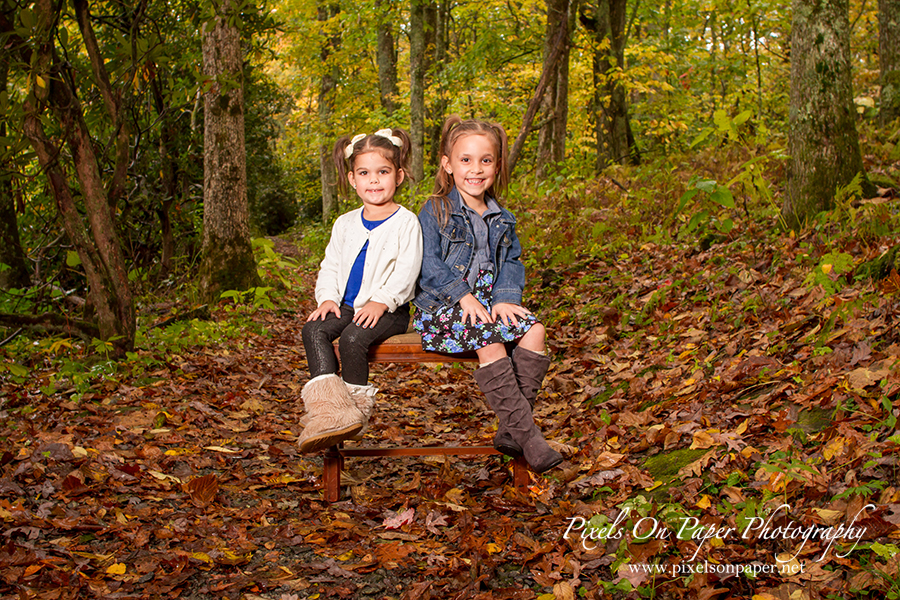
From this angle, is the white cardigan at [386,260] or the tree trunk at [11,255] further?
the tree trunk at [11,255]

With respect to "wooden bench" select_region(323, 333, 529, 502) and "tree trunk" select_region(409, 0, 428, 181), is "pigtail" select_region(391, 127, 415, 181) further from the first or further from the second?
"tree trunk" select_region(409, 0, 428, 181)

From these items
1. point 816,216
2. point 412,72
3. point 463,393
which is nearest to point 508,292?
point 463,393

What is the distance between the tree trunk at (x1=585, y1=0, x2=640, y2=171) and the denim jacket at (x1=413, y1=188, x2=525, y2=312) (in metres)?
8.67

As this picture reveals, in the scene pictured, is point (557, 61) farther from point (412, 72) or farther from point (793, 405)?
point (793, 405)

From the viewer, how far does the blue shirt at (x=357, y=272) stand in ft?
12.0

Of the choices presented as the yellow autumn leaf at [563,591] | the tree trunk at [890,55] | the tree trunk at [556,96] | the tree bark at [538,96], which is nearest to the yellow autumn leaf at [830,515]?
the yellow autumn leaf at [563,591]

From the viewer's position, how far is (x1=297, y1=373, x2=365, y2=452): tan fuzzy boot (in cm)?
324

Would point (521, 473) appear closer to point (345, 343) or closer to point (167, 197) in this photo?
point (345, 343)

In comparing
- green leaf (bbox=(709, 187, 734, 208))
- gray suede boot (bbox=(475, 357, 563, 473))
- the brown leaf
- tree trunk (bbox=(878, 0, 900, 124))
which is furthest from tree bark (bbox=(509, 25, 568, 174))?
the brown leaf

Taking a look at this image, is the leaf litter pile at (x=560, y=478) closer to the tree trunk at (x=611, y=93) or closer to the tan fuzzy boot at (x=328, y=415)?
the tan fuzzy boot at (x=328, y=415)

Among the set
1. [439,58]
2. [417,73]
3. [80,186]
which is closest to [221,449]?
[80,186]

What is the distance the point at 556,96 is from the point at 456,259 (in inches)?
320

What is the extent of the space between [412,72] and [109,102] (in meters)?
8.87

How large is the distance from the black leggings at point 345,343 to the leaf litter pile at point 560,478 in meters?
0.68
